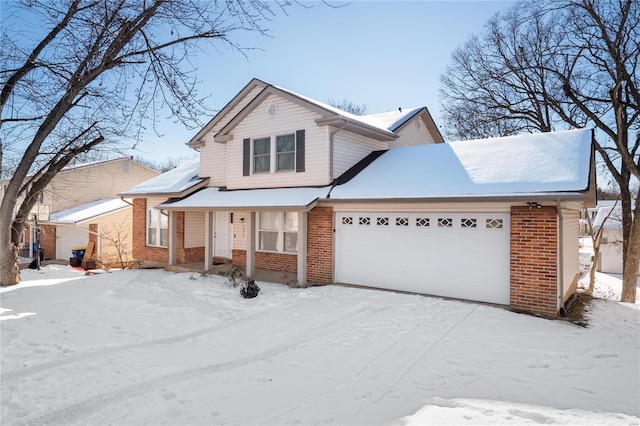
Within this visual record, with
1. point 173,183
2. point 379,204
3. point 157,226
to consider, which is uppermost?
point 173,183

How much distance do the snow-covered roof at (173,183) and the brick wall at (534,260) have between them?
39.9 feet

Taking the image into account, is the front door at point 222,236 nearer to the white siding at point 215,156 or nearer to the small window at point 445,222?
the white siding at point 215,156

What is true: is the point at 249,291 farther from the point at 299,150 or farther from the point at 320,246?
the point at 299,150

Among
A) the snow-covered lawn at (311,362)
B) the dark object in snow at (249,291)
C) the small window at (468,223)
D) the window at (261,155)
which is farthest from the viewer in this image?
the window at (261,155)

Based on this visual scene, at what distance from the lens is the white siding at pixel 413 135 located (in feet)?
51.0

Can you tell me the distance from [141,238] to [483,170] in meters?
14.8

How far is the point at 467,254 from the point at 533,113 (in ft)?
47.3

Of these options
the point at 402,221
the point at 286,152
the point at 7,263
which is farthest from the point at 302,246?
the point at 7,263

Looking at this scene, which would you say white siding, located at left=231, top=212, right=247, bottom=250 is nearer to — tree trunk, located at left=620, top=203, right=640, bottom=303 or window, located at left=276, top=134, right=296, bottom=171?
window, located at left=276, top=134, right=296, bottom=171

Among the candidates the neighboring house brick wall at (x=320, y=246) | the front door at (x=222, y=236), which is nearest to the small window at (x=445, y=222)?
the neighboring house brick wall at (x=320, y=246)

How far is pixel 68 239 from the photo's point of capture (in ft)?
78.8

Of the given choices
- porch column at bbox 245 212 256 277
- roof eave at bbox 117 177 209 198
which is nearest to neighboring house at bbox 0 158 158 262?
roof eave at bbox 117 177 209 198

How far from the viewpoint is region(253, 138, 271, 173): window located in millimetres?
13594

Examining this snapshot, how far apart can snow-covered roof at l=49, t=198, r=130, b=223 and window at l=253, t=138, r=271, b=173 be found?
1202 centimetres
